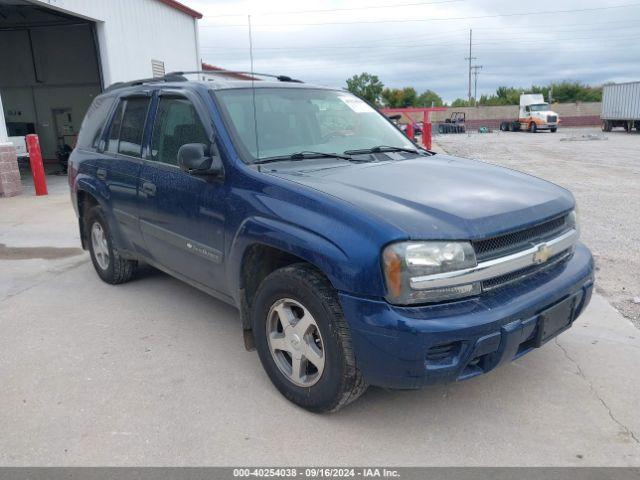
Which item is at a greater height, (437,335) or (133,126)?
(133,126)

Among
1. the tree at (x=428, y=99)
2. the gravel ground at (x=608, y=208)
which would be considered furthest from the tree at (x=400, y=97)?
the gravel ground at (x=608, y=208)

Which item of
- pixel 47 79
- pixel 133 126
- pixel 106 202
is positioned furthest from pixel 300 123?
→ pixel 47 79

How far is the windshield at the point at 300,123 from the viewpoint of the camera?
356cm

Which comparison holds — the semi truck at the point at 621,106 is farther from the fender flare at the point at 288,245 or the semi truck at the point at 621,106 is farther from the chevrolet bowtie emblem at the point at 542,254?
the fender flare at the point at 288,245

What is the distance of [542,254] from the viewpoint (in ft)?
9.60

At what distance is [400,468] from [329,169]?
176cm

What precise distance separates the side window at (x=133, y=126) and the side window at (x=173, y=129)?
0.24 metres

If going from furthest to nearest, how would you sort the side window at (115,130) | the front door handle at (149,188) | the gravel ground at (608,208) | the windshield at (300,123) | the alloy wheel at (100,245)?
the alloy wheel at (100,245)
the gravel ground at (608,208)
the side window at (115,130)
the front door handle at (149,188)
the windshield at (300,123)

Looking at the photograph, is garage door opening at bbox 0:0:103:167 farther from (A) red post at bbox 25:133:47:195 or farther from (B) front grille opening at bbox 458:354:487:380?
(B) front grille opening at bbox 458:354:487:380

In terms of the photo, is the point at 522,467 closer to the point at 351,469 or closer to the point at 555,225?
the point at 351,469

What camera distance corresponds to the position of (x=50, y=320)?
4461mm

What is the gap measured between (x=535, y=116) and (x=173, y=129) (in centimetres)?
4244

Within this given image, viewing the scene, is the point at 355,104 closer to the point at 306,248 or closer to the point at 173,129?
the point at 173,129

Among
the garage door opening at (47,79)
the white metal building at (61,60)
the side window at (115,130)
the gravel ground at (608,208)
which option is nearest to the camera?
the side window at (115,130)
